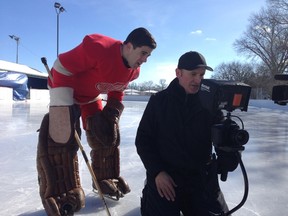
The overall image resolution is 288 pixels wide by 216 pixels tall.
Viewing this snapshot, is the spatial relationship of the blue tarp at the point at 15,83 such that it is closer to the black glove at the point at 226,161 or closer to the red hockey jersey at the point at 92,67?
the red hockey jersey at the point at 92,67

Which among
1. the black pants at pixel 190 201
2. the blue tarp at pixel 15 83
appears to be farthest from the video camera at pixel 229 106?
the blue tarp at pixel 15 83

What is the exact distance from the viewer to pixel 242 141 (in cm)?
127

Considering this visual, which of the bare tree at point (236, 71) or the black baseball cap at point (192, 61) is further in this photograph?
the bare tree at point (236, 71)

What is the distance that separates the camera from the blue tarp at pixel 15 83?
63.0 feet

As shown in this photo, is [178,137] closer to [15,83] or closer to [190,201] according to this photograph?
[190,201]

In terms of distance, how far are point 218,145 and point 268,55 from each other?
3666 centimetres

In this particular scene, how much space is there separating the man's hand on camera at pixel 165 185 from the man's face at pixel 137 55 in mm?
770

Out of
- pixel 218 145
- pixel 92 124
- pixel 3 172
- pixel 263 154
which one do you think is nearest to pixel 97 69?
pixel 92 124

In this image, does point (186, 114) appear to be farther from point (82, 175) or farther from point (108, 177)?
point (82, 175)

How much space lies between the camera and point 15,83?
64.2 feet

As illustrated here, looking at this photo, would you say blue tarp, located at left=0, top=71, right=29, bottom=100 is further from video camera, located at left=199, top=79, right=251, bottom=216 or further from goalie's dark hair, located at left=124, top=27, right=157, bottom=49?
video camera, located at left=199, top=79, right=251, bottom=216

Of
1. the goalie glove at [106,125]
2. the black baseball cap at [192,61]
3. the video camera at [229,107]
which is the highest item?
the black baseball cap at [192,61]

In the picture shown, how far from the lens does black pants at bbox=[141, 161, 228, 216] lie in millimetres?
1636

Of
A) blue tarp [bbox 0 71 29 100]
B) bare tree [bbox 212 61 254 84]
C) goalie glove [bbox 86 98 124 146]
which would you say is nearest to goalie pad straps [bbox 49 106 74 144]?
goalie glove [bbox 86 98 124 146]
